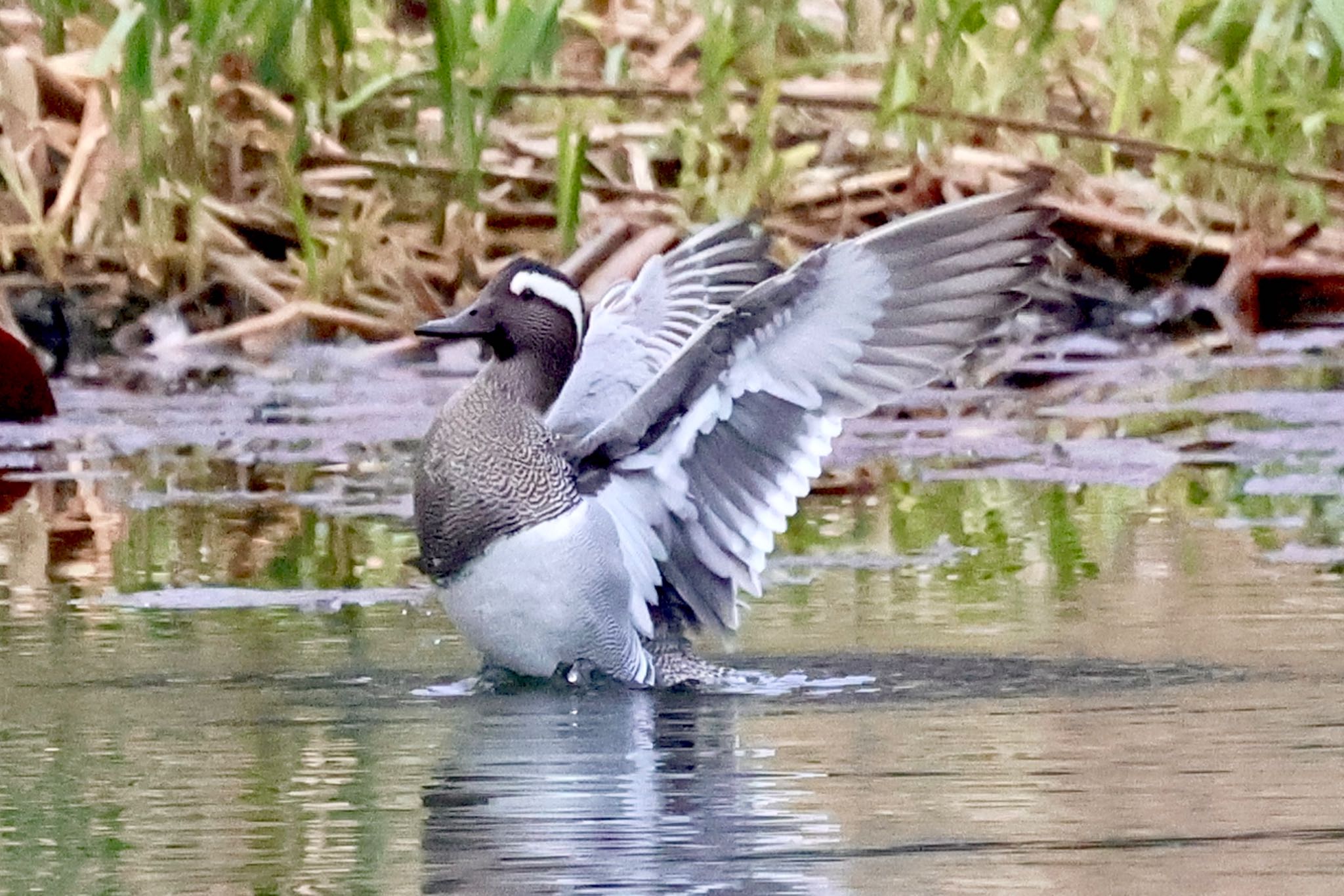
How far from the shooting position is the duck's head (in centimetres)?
625

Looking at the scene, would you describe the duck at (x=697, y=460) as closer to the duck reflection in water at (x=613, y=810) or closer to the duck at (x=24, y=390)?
the duck reflection in water at (x=613, y=810)

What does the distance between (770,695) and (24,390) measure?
4.92 meters

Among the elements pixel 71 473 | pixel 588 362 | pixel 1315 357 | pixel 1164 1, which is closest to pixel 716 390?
pixel 588 362

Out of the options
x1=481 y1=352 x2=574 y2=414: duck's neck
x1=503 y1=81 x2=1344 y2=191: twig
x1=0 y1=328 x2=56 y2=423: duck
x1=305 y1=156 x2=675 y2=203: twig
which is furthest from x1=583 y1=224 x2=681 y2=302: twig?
x1=481 y1=352 x2=574 y2=414: duck's neck

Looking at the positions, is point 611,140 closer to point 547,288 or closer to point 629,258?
point 629,258

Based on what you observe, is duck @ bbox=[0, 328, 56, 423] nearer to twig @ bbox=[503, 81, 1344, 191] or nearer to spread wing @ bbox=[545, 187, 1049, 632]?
twig @ bbox=[503, 81, 1344, 191]

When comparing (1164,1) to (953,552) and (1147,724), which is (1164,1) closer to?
(953,552)

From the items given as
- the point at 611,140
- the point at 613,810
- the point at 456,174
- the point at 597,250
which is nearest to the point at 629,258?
the point at 597,250

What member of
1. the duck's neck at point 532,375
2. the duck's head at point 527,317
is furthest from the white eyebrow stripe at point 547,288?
the duck's neck at point 532,375

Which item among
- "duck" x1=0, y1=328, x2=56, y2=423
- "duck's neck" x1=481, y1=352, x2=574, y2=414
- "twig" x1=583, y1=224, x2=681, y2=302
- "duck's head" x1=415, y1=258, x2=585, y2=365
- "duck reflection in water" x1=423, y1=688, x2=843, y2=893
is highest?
"duck's head" x1=415, y1=258, x2=585, y2=365

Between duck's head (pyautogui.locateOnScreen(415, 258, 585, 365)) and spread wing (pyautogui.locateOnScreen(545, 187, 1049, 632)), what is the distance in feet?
1.45

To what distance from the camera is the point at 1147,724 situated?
472cm

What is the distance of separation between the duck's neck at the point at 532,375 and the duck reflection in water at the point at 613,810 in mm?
1080

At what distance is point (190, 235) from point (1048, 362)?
9.83 ft
